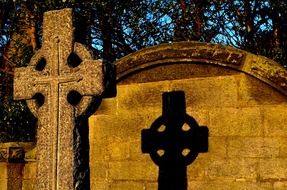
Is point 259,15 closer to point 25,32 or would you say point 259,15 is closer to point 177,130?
point 25,32

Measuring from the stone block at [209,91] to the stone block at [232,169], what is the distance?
56 cm

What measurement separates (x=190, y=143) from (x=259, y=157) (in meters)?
0.73

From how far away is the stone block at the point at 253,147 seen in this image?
212 inches

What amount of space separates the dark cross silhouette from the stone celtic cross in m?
1.43

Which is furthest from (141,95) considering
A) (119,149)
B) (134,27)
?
(134,27)

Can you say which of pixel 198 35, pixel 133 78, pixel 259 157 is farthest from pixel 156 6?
pixel 259 157

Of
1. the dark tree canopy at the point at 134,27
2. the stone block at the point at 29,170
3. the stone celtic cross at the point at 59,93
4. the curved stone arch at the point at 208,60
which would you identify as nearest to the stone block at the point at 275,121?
the curved stone arch at the point at 208,60

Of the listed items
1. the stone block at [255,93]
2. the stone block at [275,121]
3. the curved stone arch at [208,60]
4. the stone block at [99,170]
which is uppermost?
the curved stone arch at [208,60]

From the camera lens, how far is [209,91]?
5797 millimetres

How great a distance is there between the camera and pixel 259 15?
41.2 feet

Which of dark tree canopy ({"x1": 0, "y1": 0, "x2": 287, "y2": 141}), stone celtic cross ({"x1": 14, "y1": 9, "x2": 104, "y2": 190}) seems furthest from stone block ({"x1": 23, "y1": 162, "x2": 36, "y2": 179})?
dark tree canopy ({"x1": 0, "y1": 0, "x2": 287, "y2": 141})

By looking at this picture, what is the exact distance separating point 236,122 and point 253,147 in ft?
0.98

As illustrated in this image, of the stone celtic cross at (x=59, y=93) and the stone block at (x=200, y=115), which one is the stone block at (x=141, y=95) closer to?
the stone block at (x=200, y=115)

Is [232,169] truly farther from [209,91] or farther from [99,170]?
[99,170]
